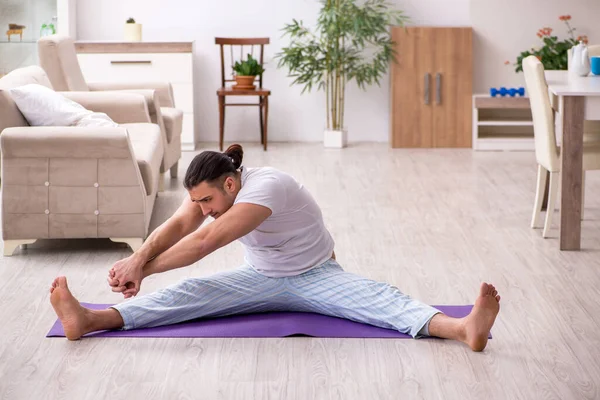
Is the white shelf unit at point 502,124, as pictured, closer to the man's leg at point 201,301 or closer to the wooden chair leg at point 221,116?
the wooden chair leg at point 221,116

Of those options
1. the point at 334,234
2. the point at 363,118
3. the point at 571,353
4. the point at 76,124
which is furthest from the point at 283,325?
the point at 363,118

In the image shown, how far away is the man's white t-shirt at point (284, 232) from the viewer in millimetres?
3211

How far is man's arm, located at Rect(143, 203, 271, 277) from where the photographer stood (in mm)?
3070

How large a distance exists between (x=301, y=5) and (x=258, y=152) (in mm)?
1306

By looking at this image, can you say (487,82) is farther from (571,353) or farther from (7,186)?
(571,353)

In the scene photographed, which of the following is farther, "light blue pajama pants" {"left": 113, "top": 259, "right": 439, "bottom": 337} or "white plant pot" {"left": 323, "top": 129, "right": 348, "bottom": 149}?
"white plant pot" {"left": 323, "top": 129, "right": 348, "bottom": 149}

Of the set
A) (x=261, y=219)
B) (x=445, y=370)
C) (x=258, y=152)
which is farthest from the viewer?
(x=258, y=152)

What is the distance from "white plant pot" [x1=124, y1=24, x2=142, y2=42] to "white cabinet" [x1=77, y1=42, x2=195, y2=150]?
0.20 meters

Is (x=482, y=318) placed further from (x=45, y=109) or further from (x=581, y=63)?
(x=581, y=63)

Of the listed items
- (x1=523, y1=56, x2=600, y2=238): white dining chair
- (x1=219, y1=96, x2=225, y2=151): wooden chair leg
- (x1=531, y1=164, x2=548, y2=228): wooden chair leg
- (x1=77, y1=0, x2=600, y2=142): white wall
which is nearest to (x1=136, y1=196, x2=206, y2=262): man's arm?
(x1=523, y1=56, x2=600, y2=238): white dining chair

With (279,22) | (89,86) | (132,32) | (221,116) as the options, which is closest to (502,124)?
(279,22)

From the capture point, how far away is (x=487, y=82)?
8.17m

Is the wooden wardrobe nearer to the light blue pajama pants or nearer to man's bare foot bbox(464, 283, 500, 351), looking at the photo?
the light blue pajama pants

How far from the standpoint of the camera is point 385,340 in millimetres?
3213
